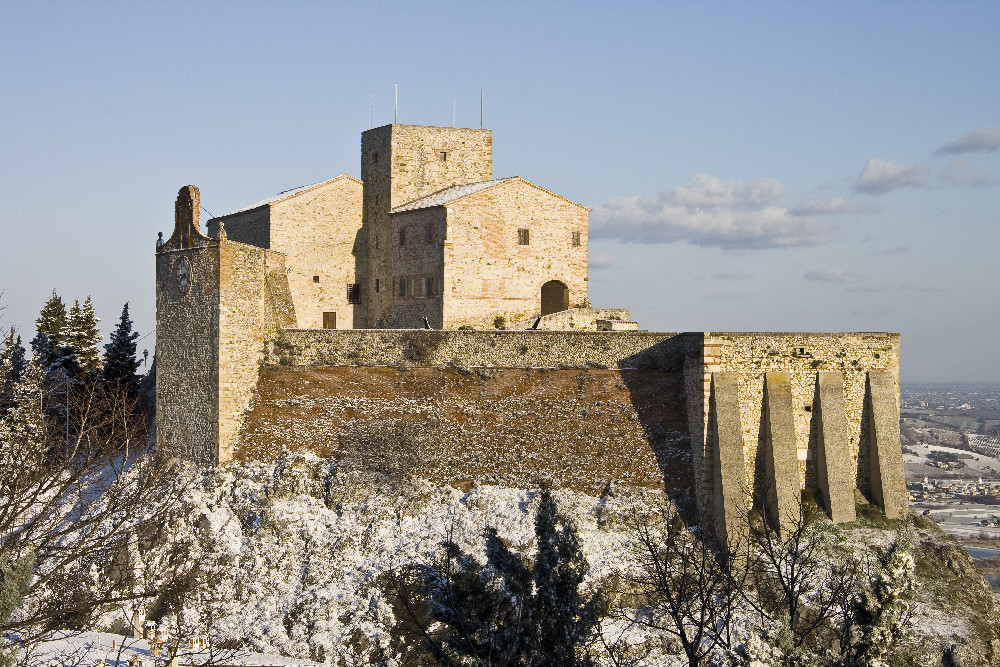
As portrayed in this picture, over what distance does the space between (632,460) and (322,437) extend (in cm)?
974

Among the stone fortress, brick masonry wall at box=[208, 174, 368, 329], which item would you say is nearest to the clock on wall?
the stone fortress

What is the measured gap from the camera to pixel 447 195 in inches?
1561

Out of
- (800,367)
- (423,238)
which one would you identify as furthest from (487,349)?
(800,367)

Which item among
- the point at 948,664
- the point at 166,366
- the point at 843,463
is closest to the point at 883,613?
the point at 948,664

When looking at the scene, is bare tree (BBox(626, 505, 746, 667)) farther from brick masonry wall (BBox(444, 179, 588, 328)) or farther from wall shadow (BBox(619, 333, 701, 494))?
brick masonry wall (BBox(444, 179, 588, 328))

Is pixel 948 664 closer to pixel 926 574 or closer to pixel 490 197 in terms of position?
pixel 926 574

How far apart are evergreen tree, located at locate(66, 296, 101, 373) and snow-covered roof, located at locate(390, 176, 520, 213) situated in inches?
530

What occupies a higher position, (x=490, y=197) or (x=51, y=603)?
(x=490, y=197)

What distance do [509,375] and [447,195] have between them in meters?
11.6

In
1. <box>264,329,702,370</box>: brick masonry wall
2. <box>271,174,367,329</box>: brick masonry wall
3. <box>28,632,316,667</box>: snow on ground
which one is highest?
<box>271,174,367,329</box>: brick masonry wall

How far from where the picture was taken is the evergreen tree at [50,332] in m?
40.3

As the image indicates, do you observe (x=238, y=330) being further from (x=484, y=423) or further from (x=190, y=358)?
(x=484, y=423)

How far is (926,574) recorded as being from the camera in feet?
84.6

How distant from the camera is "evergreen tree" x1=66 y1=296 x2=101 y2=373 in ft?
132
